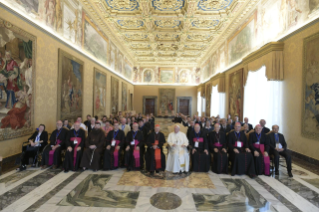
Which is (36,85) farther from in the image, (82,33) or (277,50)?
(277,50)

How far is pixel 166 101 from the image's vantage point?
25.1m

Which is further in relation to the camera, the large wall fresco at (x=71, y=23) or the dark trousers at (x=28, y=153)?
the large wall fresco at (x=71, y=23)

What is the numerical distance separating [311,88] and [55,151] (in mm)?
8404

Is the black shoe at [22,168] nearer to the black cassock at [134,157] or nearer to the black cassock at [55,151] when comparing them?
the black cassock at [55,151]

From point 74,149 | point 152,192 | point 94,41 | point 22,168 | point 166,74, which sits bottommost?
point 152,192

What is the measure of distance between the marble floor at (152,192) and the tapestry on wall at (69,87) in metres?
3.10

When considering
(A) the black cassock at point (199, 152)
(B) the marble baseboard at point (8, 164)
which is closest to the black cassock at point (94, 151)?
(B) the marble baseboard at point (8, 164)

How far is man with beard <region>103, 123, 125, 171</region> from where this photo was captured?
5.61 m

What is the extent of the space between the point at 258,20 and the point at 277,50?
267 centimetres

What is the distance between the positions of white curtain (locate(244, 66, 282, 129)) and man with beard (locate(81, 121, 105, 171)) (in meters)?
7.02

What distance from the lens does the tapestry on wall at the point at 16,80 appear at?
4938 mm

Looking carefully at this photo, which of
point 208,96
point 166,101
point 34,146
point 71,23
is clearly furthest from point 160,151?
point 166,101

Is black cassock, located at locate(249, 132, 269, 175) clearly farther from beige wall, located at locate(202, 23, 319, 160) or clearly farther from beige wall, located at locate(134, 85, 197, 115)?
beige wall, located at locate(134, 85, 197, 115)

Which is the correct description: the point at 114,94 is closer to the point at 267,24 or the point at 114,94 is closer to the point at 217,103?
the point at 217,103
